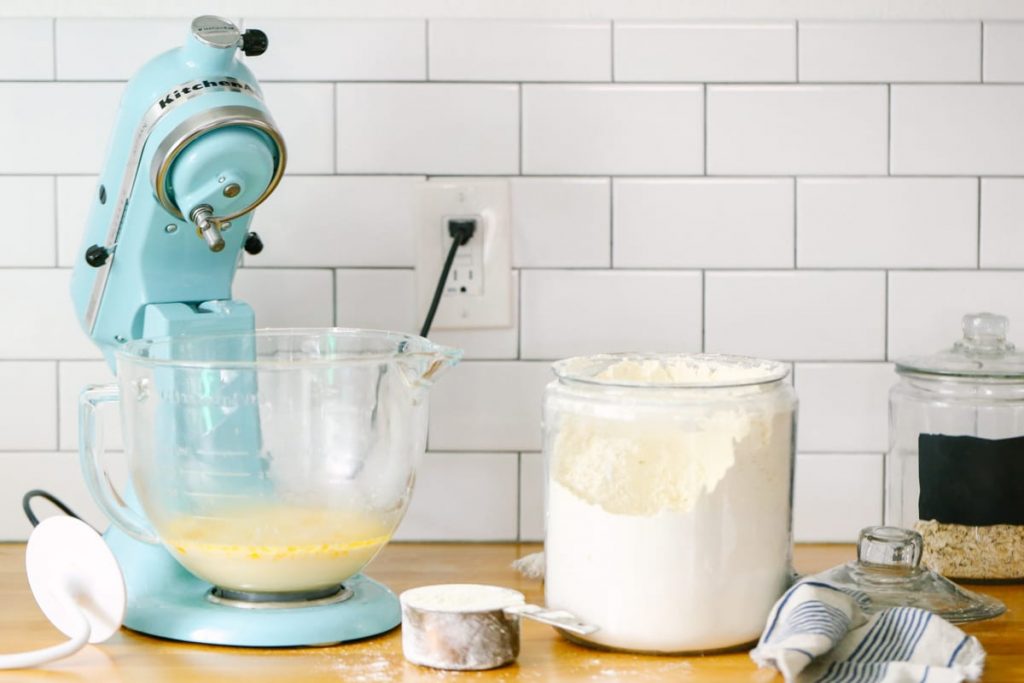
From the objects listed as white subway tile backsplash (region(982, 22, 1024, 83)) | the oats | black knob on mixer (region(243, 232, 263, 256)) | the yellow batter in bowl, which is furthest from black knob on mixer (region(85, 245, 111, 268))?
white subway tile backsplash (region(982, 22, 1024, 83))

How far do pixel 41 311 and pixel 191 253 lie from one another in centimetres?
34

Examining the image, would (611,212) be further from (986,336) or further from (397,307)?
(986,336)

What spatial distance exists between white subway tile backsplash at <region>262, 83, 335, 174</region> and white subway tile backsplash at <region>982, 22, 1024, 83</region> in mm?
644

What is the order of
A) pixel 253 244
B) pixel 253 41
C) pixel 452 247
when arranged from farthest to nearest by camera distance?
pixel 452 247 < pixel 253 244 < pixel 253 41

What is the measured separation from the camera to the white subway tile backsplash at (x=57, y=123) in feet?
4.13

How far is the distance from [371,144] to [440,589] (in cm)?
51

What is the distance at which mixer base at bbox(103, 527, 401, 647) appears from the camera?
3.07ft

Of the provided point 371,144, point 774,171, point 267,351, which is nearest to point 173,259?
point 267,351

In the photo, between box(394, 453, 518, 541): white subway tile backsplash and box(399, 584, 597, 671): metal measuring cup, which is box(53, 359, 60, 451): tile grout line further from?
box(399, 584, 597, 671): metal measuring cup

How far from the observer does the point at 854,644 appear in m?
0.90

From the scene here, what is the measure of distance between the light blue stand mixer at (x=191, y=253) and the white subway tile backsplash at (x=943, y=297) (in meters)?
0.60

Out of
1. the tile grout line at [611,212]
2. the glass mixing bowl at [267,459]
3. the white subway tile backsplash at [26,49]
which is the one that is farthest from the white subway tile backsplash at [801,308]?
the white subway tile backsplash at [26,49]

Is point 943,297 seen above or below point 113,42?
below

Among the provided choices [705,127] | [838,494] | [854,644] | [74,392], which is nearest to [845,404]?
[838,494]
